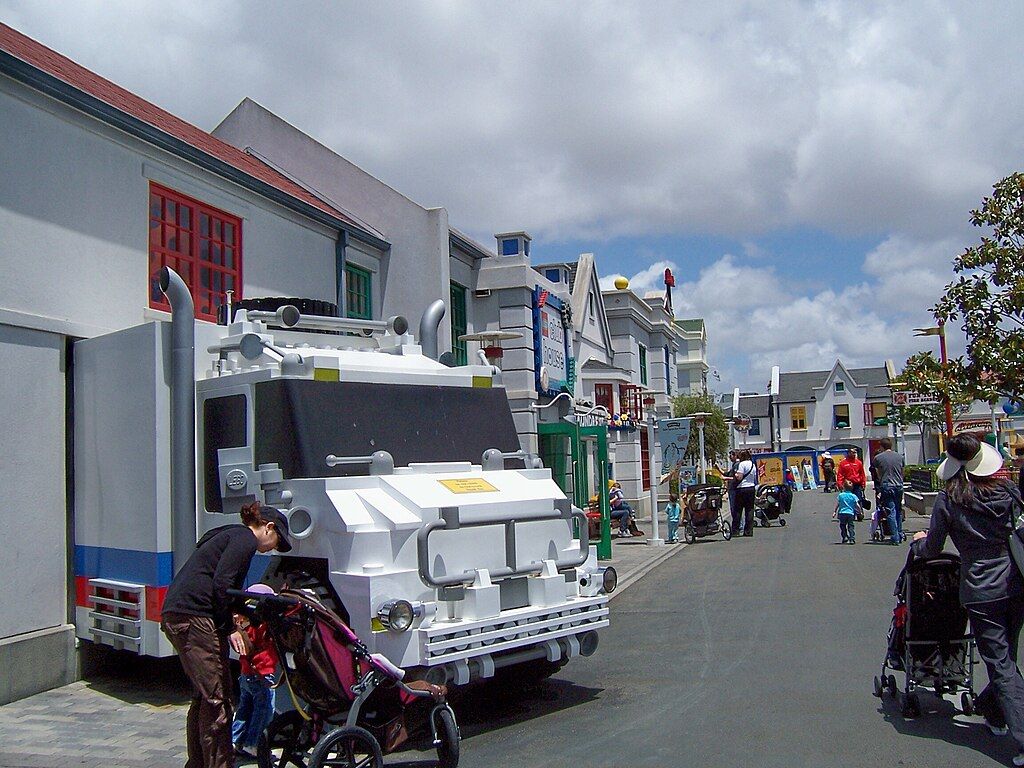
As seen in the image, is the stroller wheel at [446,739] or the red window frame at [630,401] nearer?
the stroller wheel at [446,739]

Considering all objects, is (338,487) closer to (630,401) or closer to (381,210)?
(381,210)

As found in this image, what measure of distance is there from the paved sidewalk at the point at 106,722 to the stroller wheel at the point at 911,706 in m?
4.74

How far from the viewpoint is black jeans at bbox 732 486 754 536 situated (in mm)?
20562

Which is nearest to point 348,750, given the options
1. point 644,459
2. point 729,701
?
point 729,701

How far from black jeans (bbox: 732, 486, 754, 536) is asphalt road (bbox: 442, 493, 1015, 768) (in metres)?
8.39

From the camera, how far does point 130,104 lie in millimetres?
11656

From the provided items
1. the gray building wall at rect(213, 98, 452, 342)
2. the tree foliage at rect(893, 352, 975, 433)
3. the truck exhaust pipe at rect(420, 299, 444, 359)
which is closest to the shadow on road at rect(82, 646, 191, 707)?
the truck exhaust pipe at rect(420, 299, 444, 359)

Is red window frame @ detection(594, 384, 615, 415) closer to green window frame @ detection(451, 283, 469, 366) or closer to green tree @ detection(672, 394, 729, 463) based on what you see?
green window frame @ detection(451, 283, 469, 366)

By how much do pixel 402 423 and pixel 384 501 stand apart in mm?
1077

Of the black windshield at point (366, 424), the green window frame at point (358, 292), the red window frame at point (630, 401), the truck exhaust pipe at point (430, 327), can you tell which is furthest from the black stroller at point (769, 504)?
the black windshield at point (366, 424)

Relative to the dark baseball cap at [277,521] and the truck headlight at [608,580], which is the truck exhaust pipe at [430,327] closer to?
the truck headlight at [608,580]

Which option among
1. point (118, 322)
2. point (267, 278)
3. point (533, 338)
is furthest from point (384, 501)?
point (533, 338)

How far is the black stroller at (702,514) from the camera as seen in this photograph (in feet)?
65.0

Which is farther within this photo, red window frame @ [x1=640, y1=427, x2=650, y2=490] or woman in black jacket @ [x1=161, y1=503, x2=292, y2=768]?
red window frame @ [x1=640, y1=427, x2=650, y2=490]
